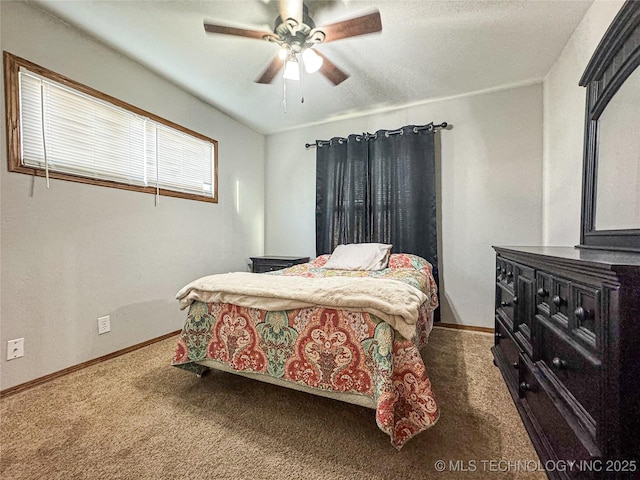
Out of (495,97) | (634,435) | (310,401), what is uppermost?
(495,97)

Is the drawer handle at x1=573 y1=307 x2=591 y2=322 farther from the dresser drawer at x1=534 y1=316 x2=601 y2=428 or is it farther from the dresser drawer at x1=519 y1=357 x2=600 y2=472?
the dresser drawer at x1=519 y1=357 x2=600 y2=472

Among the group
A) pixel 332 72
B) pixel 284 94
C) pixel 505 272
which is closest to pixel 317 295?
pixel 505 272

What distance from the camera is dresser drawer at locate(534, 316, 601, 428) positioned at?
0.79m

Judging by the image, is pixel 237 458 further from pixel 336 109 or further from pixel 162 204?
pixel 336 109

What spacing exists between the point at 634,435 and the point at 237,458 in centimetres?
133

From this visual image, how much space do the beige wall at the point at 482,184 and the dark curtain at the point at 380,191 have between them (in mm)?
171

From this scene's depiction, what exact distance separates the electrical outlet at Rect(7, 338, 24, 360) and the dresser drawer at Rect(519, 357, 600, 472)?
2.78 m

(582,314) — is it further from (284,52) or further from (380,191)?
(380,191)

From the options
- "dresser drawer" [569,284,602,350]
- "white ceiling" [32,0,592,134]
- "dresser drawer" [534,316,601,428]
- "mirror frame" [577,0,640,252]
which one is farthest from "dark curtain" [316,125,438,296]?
"dresser drawer" [569,284,602,350]

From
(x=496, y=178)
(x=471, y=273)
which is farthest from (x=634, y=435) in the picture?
(x=496, y=178)

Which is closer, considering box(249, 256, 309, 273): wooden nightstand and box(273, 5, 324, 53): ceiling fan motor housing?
box(273, 5, 324, 53): ceiling fan motor housing

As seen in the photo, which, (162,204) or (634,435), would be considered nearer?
(634,435)

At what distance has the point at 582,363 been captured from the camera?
0.85 meters

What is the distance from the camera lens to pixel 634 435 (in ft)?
2.35
